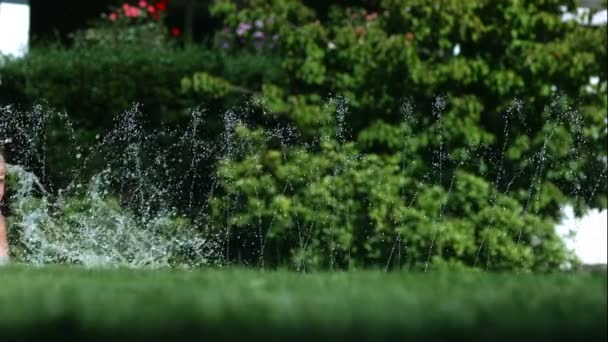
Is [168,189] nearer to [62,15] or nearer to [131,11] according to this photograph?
[131,11]

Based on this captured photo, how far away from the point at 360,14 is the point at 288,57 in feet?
4.30

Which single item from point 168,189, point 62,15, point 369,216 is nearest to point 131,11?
point 62,15

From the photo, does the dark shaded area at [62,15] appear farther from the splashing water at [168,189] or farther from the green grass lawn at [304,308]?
the green grass lawn at [304,308]

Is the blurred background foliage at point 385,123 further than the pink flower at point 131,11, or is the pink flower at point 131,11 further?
the pink flower at point 131,11

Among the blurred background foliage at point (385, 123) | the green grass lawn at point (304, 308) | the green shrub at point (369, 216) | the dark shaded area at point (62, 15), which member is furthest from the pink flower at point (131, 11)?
the green grass lawn at point (304, 308)

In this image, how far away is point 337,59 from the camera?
9008 mm

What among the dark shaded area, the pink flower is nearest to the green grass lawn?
the pink flower

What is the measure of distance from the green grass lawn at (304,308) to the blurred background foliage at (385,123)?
11.3ft

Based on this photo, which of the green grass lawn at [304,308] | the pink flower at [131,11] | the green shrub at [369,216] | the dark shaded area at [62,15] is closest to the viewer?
the green grass lawn at [304,308]

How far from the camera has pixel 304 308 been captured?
365cm

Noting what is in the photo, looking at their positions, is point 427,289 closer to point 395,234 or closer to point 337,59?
point 395,234

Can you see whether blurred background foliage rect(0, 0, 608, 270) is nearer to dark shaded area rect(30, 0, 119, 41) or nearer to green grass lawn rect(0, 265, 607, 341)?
dark shaded area rect(30, 0, 119, 41)

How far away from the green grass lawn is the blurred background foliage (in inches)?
136

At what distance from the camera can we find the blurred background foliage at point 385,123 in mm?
8320
